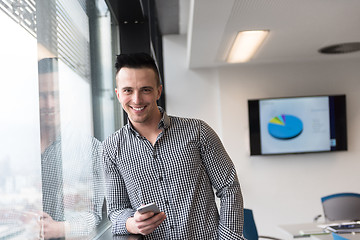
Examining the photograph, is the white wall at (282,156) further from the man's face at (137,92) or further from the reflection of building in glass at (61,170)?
the man's face at (137,92)

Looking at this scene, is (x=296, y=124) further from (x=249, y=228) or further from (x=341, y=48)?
(x=249, y=228)

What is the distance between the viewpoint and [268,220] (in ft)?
21.1

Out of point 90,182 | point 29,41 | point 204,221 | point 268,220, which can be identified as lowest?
point 268,220

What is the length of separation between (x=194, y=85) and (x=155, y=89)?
4757 mm

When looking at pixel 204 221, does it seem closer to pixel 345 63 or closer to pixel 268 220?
pixel 268 220

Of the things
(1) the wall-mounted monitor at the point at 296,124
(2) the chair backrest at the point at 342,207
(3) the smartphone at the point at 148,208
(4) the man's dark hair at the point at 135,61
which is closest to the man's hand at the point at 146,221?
(3) the smartphone at the point at 148,208

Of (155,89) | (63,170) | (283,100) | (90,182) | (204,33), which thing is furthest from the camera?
(283,100)

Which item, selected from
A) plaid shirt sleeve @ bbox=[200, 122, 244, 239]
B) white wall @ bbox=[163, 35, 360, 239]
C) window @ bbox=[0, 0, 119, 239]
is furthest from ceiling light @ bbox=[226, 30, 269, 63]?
plaid shirt sleeve @ bbox=[200, 122, 244, 239]

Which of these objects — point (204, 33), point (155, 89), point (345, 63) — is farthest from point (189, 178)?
point (345, 63)

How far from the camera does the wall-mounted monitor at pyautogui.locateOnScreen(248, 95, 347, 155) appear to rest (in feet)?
20.6

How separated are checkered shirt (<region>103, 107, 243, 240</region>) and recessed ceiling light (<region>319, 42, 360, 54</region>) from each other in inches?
164

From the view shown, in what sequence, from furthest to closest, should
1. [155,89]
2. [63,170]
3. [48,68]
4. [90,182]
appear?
[90,182] < [155,89] < [63,170] < [48,68]

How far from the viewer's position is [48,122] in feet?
4.75

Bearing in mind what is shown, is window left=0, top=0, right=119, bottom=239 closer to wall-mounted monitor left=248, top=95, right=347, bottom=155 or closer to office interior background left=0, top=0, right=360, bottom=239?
office interior background left=0, top=0, right=360, bottom=239
